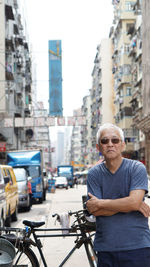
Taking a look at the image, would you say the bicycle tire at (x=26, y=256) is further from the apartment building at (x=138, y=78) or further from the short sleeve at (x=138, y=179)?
the apartment building at (x=138, y=78)

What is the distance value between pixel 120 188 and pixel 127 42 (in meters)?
61.5

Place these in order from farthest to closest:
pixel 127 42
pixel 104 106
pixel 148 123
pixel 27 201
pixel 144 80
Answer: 1. pixel 104 106
2. pixel 127 42
3. pixel 144 80
4. pixel 148 123
5. pixel 27 201

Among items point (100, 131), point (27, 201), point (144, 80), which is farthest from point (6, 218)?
point (144, 80)

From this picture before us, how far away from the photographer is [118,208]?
137 inches

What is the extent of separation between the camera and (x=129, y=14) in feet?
212

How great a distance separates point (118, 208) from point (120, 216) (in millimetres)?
74

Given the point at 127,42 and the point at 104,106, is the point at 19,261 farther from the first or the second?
the point at 104,106

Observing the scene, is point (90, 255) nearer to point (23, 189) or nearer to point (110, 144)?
point (110, 144)

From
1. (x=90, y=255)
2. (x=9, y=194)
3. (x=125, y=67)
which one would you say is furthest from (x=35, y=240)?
(x=125, y=67)

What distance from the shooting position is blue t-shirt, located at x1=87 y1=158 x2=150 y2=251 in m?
3.43

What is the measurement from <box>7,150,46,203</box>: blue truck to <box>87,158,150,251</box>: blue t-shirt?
24743 mm

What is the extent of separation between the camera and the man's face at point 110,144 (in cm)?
367

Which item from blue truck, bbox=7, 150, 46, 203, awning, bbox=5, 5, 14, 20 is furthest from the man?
awning, bbox=5, 5, 14, 20

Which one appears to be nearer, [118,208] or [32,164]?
[118,208]
